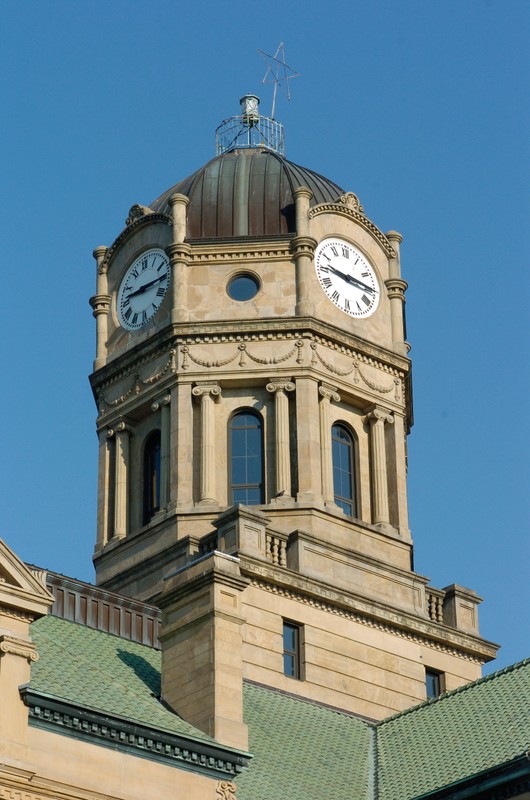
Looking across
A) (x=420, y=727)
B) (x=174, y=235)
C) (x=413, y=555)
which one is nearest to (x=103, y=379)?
(x=174, y=235)

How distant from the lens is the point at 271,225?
5469 centimetres

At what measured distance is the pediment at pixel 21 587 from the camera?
32344 mm

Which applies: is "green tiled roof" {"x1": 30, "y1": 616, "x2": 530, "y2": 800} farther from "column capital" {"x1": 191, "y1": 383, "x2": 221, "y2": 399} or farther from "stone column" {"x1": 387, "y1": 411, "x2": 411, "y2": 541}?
"column capital" {"x1": 191, "y1": 383, "x2": 221, "y2": 399}

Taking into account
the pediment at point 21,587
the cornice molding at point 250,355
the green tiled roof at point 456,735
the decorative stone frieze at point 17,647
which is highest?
the cornice molding at point 250,355

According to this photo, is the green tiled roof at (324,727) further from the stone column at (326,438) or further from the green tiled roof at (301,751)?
the stone column at (326,438)

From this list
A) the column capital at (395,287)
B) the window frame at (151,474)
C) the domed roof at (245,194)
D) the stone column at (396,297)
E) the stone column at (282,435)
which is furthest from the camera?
the column capital at (395,287)

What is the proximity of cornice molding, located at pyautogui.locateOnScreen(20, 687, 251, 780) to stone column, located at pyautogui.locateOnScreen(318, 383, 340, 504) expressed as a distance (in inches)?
649

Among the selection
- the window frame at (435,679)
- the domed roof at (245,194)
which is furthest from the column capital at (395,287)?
the window frame at (435,679)

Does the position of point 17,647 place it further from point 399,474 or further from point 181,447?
point 399,474

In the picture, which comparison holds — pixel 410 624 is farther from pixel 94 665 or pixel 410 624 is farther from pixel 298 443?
pixel 94 665

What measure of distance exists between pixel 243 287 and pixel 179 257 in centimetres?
198

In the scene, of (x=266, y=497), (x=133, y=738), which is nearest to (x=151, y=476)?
(x=266, y=497)

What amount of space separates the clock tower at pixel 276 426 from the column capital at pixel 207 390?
2.3 inches

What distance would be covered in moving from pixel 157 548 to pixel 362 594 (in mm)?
5788
